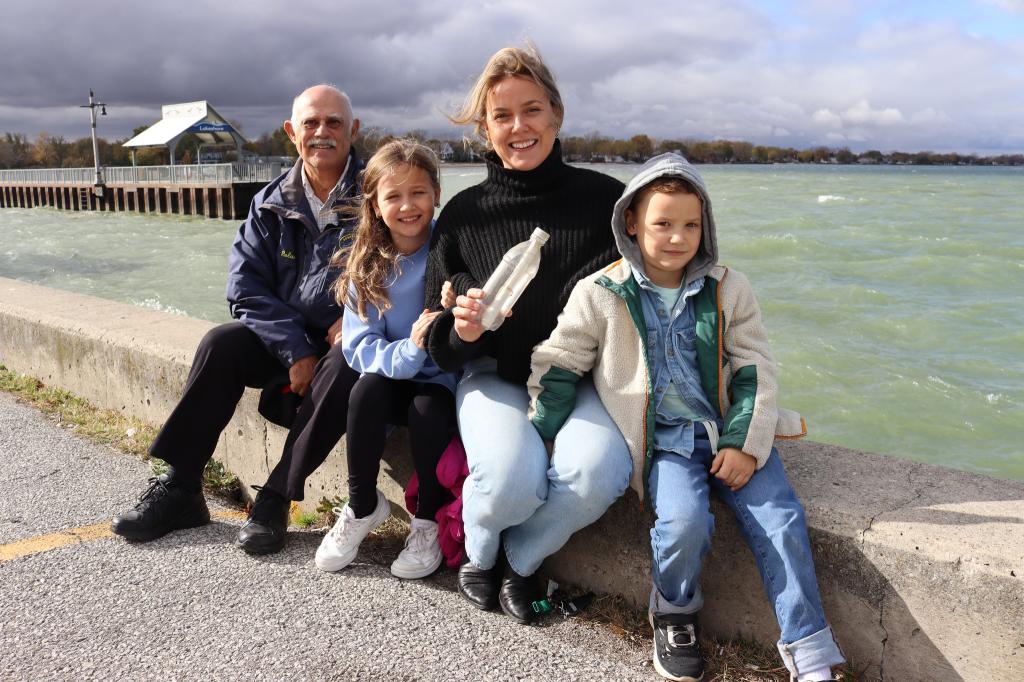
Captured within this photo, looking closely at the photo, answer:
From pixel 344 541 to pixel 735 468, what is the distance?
1.31 meters

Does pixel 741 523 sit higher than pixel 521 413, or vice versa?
Answer: pixel 521 413

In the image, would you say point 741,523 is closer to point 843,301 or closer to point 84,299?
point 84,299

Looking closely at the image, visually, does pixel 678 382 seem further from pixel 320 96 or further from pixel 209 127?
pixel 209 127

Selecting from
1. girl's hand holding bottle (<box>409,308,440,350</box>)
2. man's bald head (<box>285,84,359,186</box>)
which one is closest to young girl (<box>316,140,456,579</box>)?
girl's hand holding bottle (<box>409,308,440,350</box>)

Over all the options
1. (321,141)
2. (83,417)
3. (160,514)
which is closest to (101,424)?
(83,417)

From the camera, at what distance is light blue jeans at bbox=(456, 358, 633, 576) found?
236cm

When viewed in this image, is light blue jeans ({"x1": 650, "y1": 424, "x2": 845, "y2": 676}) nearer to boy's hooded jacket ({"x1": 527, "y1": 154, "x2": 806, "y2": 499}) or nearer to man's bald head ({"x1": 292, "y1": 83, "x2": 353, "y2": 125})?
boy's hooded jacket ({"x1": 527, "y1": 154, "x2": 806, "y2": 499})

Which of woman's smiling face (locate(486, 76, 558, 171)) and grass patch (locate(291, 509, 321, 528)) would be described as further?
grass patch (locate(291, 509, 321, 528))

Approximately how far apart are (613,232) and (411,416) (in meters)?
0.88

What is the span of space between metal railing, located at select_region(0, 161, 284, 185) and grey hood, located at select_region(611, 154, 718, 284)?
31.5 meters

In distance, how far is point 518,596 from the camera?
8.23 ft

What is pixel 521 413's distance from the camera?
8.38 feet

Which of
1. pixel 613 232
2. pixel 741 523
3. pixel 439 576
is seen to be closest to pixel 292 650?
pixel 439 576

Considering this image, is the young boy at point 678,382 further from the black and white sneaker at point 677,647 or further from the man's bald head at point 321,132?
the man's bald head at point 321,132
